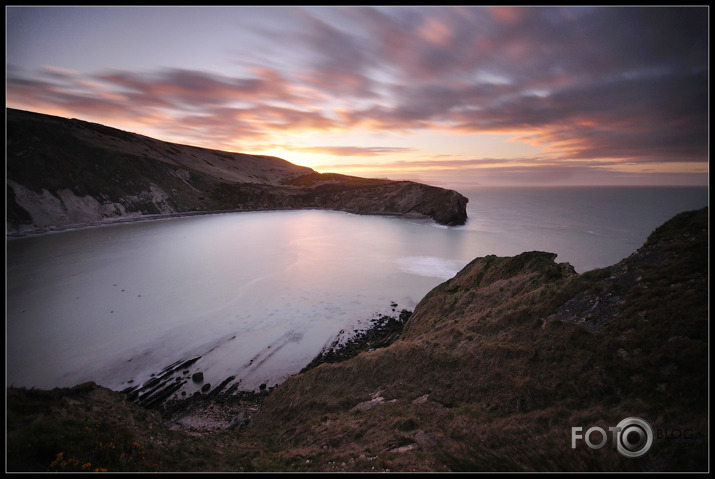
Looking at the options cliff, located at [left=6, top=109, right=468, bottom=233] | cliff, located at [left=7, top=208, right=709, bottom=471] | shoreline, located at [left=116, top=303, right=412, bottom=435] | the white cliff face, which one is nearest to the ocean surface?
shoreline, located at [left=116, top=303, right=412, bottom=435]

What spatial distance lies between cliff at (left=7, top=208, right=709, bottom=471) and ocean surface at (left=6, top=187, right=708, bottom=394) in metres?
7.54

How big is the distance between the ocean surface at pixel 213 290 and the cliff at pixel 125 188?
11934 millimetres

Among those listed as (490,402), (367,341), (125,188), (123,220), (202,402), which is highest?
(125,188)

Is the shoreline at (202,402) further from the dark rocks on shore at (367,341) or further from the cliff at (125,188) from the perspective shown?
the cliff at (125,188)

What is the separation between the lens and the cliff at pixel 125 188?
6712cm

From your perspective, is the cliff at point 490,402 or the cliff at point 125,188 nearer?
the cliff at point 490,402

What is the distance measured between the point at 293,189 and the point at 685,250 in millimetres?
141949

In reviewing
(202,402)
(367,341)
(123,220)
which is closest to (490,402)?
(367,341)

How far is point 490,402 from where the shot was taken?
9211 millimetres

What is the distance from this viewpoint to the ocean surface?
64.6ft

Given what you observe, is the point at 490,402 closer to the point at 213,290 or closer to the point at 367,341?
the point at 367,341

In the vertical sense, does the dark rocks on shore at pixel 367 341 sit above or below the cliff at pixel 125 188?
below

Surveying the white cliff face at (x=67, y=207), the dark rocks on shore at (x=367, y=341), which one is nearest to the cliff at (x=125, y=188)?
the white cliff face at (x=67, y=207)

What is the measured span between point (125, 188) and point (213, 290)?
271ft
